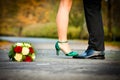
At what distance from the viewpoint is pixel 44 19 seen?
44.7ft

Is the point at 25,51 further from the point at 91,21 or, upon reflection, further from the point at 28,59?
the point at 91,21

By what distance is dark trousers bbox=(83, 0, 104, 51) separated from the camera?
5.20 m

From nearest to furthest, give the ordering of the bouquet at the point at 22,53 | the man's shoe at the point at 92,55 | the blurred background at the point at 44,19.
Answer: the bouquet at the point at 22,53, the man's shoe at the point at 92,55, the blurred background at the point at 44,19

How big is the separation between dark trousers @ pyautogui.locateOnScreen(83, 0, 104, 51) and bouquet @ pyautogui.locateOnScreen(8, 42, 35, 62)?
72cm

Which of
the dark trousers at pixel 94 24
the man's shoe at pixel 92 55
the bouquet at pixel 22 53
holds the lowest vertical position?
the man's shoe at pixel 92 55

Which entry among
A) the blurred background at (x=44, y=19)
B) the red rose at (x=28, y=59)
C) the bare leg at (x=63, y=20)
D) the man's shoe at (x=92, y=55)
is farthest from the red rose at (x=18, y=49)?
the blurred background at (x=44, y=19)

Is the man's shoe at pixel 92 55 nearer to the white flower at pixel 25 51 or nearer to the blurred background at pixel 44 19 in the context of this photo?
the white flower at pixel 25 51

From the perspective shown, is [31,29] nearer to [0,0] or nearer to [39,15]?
[39,15]

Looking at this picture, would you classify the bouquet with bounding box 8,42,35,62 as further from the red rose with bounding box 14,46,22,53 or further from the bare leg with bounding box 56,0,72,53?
the bare leg with bounding box 56,0,72,53

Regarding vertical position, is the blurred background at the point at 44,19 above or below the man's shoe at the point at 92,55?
above

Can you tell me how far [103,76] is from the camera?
11.1ft

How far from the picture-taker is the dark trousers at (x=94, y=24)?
5.20 m

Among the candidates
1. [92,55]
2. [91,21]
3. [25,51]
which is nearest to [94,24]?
[91,21]

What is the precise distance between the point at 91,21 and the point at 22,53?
0.87 metres
